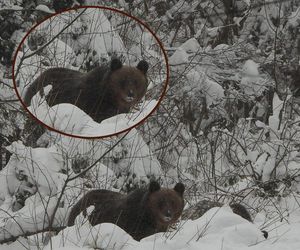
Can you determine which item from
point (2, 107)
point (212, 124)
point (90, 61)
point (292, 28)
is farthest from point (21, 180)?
point (292, 28)

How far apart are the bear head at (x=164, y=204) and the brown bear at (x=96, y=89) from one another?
4.52m

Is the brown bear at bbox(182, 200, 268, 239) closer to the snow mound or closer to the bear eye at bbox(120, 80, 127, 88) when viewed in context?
the snow mound

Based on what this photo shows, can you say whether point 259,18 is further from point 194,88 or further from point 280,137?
point 280,137

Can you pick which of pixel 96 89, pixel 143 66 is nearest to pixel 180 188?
pixel 143 66

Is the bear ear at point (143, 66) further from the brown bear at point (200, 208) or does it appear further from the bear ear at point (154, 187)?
the bear ear at point (154, 187)

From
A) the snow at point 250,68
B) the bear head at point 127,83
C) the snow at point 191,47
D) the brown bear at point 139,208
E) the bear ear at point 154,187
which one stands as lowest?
the bear head at point 127,83

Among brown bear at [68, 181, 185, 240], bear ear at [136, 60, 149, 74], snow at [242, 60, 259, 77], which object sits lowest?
bear ear at [136, 60, 149, 74]

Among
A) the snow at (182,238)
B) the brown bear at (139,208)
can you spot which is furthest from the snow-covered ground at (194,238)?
the brown bear at (139,208)

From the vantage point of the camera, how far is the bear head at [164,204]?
941 centimetres

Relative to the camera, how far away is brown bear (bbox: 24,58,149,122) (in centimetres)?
448

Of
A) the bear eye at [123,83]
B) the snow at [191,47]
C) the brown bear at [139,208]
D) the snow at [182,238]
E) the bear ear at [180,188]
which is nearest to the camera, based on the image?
the bear eye at [123,83]

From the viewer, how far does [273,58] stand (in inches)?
597

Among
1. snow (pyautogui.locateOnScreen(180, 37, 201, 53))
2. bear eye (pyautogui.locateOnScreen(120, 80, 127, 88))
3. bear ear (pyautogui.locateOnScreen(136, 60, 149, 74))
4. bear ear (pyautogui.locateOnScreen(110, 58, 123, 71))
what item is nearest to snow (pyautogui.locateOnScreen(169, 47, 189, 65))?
snow (pyautogui.locateOnScreen(180, 37, 201, 53))

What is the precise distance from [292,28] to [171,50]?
4.43m
